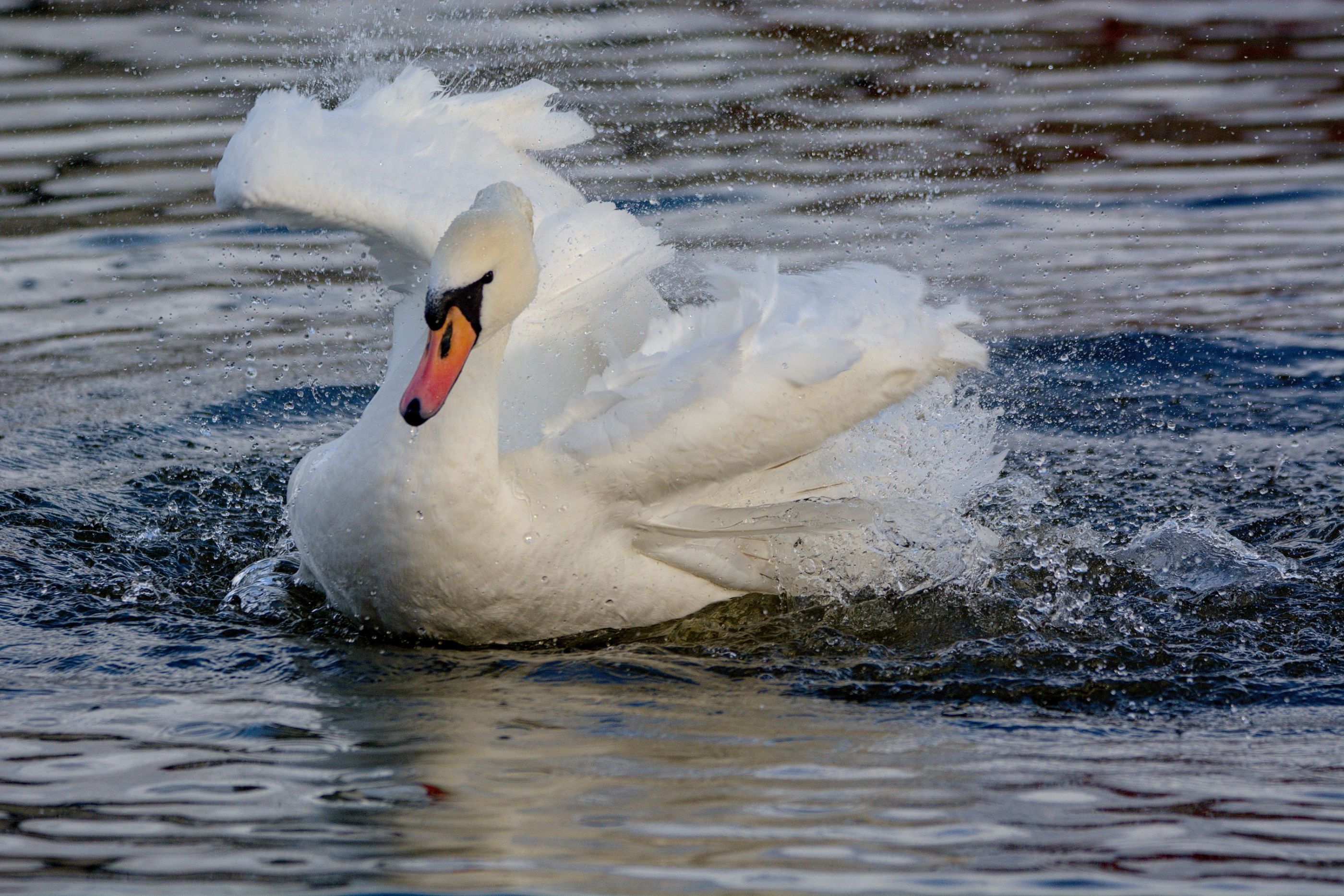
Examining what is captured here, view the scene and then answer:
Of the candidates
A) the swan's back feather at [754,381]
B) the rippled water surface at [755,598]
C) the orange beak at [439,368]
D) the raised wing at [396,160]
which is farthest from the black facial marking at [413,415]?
the raised wing at [396,160]

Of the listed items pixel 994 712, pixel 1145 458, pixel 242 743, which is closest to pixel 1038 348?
pixel 1145 458

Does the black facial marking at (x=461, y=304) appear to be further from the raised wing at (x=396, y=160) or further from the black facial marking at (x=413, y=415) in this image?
the raised wing at (x=396, y=160)

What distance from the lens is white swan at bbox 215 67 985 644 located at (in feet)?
17.1

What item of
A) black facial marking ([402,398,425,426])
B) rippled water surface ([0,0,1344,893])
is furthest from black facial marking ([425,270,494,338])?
rippled water surface ([0,0,1344,893])

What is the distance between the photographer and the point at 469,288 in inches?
205

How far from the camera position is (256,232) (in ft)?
35.0

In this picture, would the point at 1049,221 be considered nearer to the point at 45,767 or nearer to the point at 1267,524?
the point at 1267,524

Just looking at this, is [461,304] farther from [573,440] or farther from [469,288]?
[573,440]

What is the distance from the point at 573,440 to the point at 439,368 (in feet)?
1.58

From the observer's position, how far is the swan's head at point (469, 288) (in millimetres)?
5102

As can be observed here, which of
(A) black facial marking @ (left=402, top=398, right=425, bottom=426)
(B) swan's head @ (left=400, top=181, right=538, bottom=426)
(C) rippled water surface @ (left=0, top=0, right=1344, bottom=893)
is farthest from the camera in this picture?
(B) swan's head @ (left=400, top=181, right=538, bottom=426)

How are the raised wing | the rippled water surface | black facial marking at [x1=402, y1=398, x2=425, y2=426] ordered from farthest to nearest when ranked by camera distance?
1. the raised wing
2. black facial marking at [x1=402, y1=398, x2=425, y2=426]
3. the rippled water surface

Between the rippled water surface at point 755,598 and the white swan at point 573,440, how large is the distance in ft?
0.72

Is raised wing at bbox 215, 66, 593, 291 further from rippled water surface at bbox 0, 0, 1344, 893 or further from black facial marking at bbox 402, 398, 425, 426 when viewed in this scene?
black facial marking at bbox 402, 398, 425, 426
